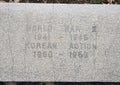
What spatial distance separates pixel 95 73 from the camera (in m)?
3.77

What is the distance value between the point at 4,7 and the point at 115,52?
59.5 inches

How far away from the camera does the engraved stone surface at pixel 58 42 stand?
12.1ft

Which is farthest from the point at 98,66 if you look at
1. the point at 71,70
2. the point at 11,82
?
the point at 11,82

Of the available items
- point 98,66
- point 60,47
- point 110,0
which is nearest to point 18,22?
point 60,47

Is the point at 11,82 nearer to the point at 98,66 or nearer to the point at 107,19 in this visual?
the point at 98,66

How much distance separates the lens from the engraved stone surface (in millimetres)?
3680

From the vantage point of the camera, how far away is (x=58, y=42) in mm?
3715

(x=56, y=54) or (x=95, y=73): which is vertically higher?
(x=56, y=54)

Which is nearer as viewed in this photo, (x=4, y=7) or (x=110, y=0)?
(x=4, y=7)

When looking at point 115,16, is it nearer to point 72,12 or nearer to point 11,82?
point 72,12

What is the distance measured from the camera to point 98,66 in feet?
12.3

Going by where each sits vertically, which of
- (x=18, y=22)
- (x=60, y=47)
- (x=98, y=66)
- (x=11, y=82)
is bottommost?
(x=11, y=82)

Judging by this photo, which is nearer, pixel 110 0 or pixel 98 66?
pixel 98 66

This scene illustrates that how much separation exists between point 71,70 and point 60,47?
329 millimetres
